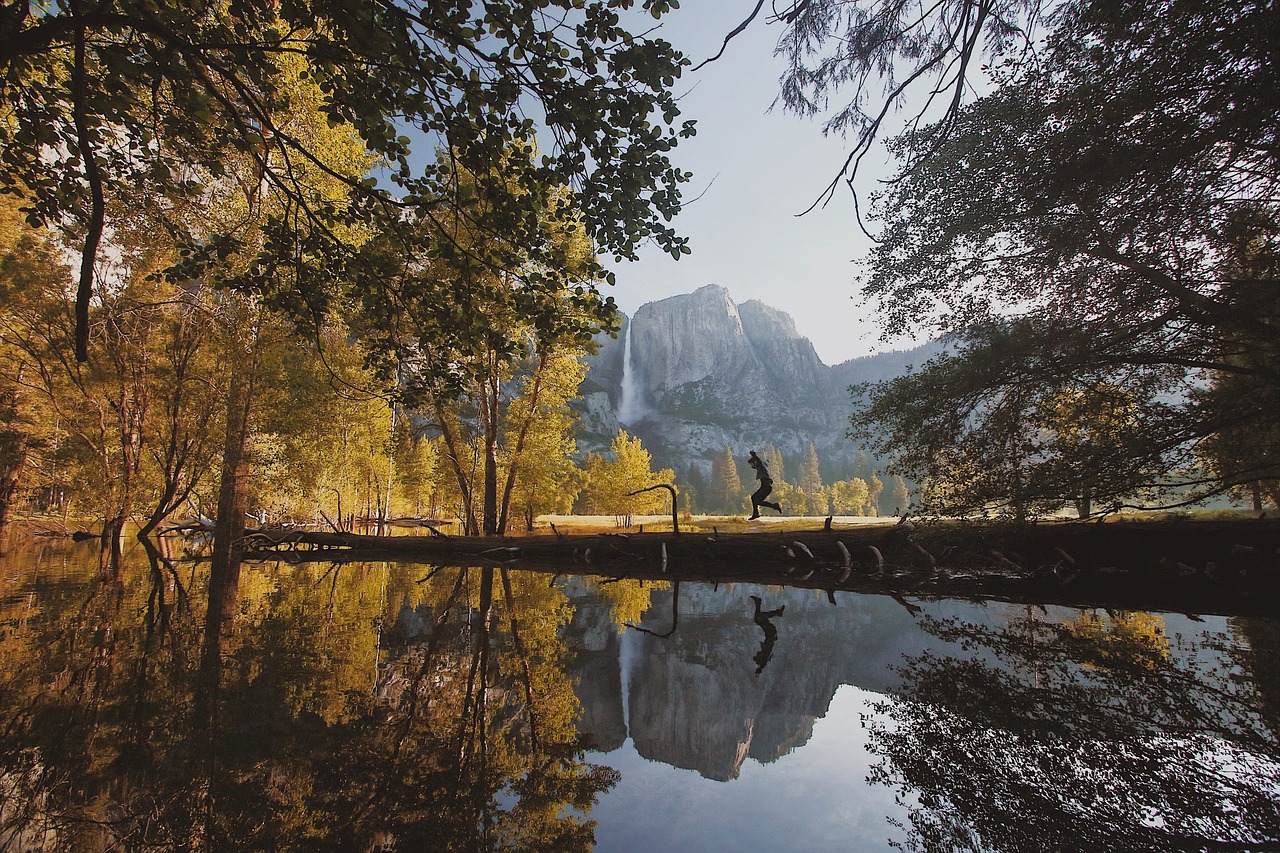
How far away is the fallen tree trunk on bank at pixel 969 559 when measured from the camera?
299 inches

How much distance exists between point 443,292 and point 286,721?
3.19 metres

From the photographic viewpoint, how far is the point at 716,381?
18388 cm

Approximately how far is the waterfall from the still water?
168 metres

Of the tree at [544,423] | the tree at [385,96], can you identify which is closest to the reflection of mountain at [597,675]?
the tree at [385,96]

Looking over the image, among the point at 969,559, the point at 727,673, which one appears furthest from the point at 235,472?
the point at 969,559

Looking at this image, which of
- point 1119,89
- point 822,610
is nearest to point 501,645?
point 822,610

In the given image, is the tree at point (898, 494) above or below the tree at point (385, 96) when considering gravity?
below

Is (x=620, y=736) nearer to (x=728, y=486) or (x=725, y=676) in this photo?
(x=725, y=676)

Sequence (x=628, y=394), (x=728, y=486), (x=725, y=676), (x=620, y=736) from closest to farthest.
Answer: (x=620, y=736) → (x=725, y=676) → (x=728, y=486) → (x=628, y=394)

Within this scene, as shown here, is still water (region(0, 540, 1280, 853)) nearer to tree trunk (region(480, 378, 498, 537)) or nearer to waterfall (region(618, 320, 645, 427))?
tree trunk (region(480, 378, 498, 537))

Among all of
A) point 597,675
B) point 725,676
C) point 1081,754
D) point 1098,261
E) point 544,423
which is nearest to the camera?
point 1081,754

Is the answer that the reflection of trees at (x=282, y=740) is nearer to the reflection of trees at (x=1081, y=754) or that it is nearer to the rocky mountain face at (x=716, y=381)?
the reflection of trees at (x=1081, y=754)

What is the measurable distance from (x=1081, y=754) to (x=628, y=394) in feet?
599

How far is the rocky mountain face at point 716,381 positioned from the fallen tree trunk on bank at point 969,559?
505ft
